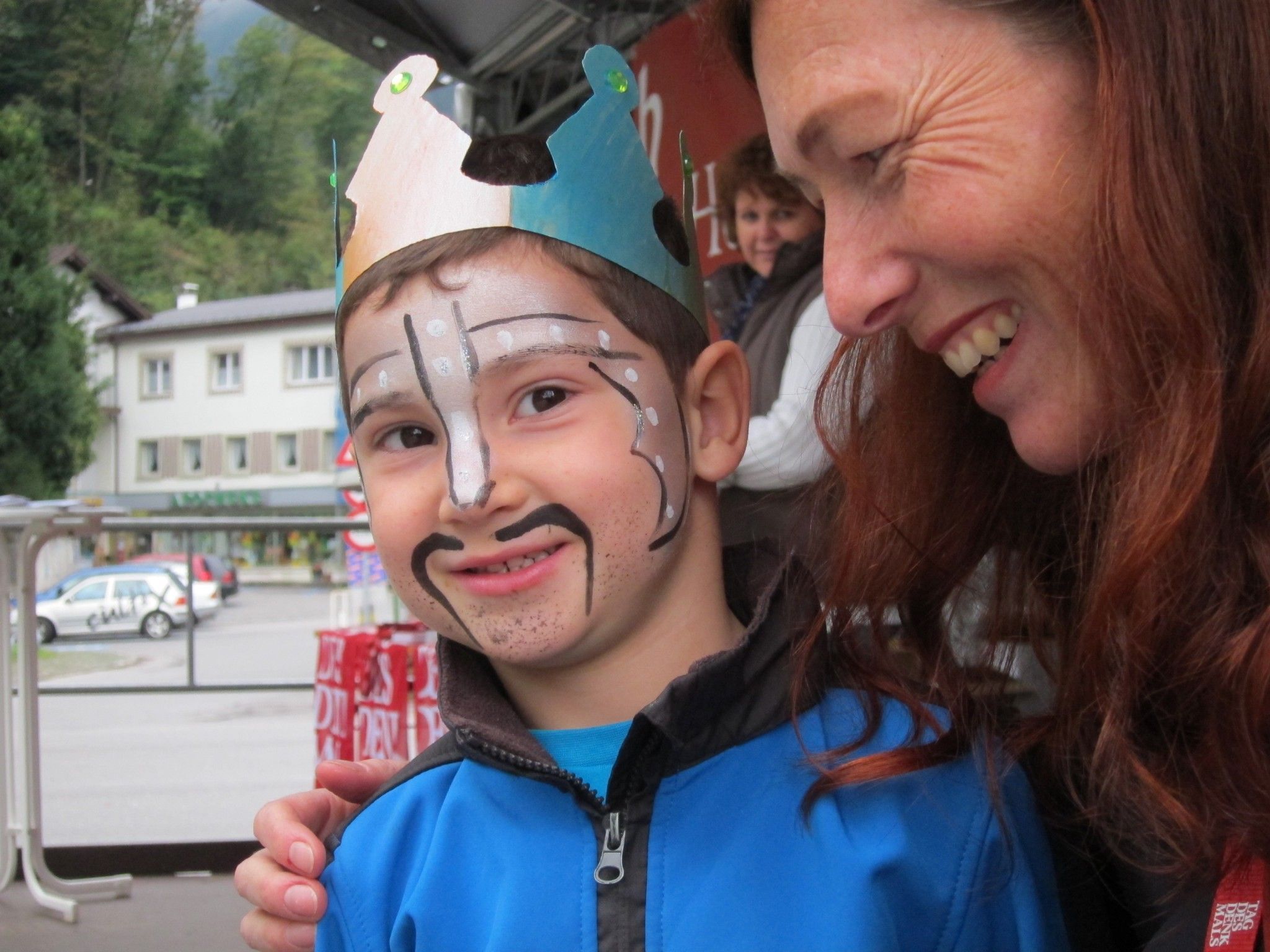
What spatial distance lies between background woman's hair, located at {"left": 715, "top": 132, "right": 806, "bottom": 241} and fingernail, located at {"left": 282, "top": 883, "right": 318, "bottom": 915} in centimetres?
198

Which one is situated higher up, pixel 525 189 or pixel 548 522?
pixel 525 189

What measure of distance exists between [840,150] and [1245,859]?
0.64 meters

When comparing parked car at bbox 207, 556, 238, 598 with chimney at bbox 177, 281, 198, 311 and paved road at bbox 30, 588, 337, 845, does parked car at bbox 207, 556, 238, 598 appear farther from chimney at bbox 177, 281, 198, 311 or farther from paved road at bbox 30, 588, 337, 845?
chimney at bbox 177, 281, 198, 311

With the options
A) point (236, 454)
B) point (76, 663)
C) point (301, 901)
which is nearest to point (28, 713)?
point (301, 901)

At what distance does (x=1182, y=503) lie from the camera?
856 mm

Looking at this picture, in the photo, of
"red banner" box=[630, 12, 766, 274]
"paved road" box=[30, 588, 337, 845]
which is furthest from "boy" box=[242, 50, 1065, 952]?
"red banner" box=[630, 12, 766, 274]

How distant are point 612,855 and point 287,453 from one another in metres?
13.9

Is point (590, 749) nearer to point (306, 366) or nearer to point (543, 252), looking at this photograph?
point (543, 252)

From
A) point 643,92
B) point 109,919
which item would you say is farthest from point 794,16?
point 643,92

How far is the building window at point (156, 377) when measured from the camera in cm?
1295

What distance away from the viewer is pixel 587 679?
3.86 ft

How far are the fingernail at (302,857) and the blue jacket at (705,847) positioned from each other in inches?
0.9

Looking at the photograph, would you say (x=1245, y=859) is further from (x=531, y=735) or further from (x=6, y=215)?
(x=6, y=215)

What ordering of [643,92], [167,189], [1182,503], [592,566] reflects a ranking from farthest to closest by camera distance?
[167,189]
[643,92]
[592,566]
[1182,503]
